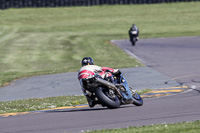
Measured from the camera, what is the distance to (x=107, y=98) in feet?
39.0

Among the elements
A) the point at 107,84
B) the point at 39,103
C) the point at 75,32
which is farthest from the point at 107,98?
the point at 75,32

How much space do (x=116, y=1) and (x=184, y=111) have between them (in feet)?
160

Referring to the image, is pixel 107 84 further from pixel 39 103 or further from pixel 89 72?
pixel 39 103

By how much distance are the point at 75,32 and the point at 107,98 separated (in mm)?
36603

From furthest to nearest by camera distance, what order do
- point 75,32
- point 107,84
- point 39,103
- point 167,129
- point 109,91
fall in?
point 75,32
point 39,103
point 109,91
point 107,84
point 167,129

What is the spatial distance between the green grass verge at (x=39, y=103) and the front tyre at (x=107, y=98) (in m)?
2.58

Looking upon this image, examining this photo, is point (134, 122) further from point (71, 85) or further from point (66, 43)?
point (66, 43)

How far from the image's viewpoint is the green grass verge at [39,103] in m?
13.9

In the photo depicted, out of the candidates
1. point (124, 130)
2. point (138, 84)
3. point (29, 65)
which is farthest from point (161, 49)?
point (124, 130)

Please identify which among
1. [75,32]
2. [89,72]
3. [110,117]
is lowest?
[75,32]

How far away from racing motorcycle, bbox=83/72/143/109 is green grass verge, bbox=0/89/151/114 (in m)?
2.40

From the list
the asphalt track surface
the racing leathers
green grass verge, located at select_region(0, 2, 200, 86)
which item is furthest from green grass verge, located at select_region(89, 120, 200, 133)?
green grass verge, located at select_region(0, 2, 200, 86)

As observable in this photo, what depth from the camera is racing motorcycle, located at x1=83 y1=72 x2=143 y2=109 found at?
11.8 m

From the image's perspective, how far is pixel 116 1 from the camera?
59250 mm
